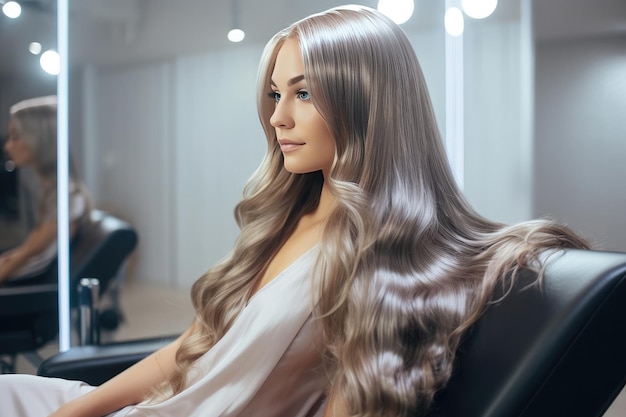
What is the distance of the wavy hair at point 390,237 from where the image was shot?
99cm

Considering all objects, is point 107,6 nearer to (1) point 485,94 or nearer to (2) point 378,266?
(1) point 485,94

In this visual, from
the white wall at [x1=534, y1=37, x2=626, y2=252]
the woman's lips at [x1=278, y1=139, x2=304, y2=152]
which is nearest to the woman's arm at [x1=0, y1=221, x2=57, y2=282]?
the woman's lips at [x1=278, y1=139, x2=304, y2=152]

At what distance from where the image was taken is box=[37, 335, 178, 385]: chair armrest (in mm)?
1478

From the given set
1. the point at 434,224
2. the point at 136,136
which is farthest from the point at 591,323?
the point at 136,136

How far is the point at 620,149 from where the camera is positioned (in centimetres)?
217

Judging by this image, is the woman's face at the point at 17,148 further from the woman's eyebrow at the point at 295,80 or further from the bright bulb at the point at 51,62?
the woman's eyebrow at the point at 295,80

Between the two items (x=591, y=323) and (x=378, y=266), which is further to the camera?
(x=378, y=266)

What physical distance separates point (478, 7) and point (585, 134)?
2.07ft

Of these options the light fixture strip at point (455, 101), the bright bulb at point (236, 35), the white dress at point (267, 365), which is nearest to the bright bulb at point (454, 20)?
the light fixture strip at point (455, 101)

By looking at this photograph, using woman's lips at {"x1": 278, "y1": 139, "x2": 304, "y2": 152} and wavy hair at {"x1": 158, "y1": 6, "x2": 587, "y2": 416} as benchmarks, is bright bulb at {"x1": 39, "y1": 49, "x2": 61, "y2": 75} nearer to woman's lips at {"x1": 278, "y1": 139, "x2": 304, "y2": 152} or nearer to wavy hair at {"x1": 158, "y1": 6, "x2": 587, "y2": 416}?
wavy hair at {"x1": 158, "y1": 6, "x2": 587, "y2": 416}

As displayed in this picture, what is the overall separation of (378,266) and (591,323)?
34 centimetres

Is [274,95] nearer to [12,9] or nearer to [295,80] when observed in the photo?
[295,80]

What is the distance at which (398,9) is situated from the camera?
2.38m

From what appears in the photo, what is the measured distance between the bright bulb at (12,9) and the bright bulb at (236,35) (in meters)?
0.73
